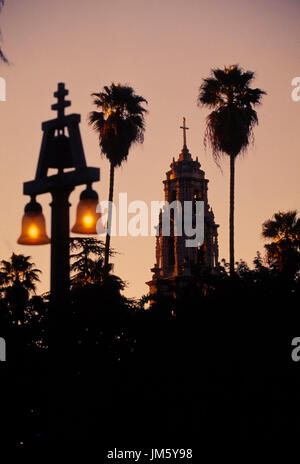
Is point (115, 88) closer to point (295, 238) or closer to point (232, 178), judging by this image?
point (232, 178)

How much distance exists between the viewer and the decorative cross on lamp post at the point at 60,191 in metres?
8.65

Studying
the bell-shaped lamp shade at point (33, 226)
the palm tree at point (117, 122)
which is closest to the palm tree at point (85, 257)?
the palm tree at point (117, 122)

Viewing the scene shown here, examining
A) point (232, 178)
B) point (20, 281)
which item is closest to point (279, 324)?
point (232, 178)

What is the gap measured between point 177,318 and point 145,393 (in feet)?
14.9

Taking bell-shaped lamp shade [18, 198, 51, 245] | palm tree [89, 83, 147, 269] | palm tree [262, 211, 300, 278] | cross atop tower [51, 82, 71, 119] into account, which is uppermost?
palm tree [89, 83, 147, 269]

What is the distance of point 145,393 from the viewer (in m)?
22.6

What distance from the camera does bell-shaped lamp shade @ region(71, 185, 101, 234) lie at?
8.84m

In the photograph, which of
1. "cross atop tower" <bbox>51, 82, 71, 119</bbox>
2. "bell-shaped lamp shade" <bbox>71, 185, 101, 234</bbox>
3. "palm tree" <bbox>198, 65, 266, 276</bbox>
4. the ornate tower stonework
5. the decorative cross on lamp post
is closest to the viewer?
the decorative cross on lamp post

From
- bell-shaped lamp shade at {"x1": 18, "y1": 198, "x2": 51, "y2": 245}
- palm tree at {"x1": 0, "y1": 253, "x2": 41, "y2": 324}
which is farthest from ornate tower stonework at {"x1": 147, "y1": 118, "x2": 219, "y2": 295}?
bell-shaped lamp shade at {"x1": 18, "y1": 198, "x2": 51, "y2": 245}

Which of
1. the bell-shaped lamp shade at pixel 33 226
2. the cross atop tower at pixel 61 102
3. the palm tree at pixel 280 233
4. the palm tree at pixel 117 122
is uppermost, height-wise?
the palm tree at pixel 117 122

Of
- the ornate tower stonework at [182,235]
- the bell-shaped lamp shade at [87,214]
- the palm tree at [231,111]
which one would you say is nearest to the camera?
the bell-shaped lamp shade at [87,214]

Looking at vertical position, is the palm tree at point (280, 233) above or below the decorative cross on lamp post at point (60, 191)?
above

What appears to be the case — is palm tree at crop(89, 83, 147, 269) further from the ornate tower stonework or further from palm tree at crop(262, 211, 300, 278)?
the ornate tower stonework

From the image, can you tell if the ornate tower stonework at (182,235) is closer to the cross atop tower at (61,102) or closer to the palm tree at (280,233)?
the palm tree at (280,233)
